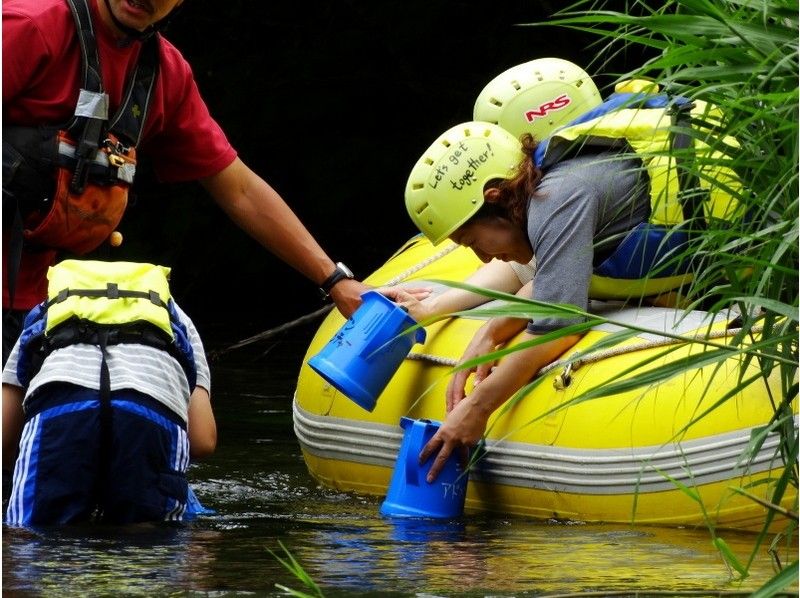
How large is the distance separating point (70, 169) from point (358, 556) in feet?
4.20

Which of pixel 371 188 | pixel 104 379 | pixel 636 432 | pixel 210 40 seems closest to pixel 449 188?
pixel 636 432

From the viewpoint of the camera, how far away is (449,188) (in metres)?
4.42

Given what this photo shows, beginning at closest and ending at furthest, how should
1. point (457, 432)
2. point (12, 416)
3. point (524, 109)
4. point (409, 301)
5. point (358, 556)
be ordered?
point (358, 556)
point (12, 416)
point (457, 432)
point (409, 301)
point (524, 109)

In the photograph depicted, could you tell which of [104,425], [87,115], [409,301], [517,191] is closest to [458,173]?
[517,191]

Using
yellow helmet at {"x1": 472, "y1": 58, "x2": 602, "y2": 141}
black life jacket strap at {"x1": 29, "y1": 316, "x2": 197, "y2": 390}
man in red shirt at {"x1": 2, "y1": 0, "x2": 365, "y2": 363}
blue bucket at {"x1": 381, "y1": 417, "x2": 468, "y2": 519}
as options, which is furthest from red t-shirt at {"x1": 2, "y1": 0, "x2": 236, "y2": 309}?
blue bucket at {"x1": 381, "y1": 417, "x2": 468, "y2": 519}

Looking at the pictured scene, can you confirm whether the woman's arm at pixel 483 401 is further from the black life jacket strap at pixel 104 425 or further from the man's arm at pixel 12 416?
the man's arm at pixel 12 416

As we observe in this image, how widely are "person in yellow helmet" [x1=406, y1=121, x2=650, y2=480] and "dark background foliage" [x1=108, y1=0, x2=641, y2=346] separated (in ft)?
18.1

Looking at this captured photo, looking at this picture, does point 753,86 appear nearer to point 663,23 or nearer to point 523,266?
point 663,23

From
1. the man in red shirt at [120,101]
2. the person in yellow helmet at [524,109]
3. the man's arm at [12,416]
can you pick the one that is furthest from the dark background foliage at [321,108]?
the man's arm at [12,416]

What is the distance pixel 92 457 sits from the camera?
3.75 m

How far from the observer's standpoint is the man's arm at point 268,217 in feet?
16.1

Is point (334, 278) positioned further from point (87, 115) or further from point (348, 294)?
point (87, 115)

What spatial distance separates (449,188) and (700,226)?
0.79 m

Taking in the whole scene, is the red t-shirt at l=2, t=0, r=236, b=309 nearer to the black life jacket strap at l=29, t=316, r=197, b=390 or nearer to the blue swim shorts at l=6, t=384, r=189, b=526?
the black life jacket strap at l=29, t=316, r=197, b=390
